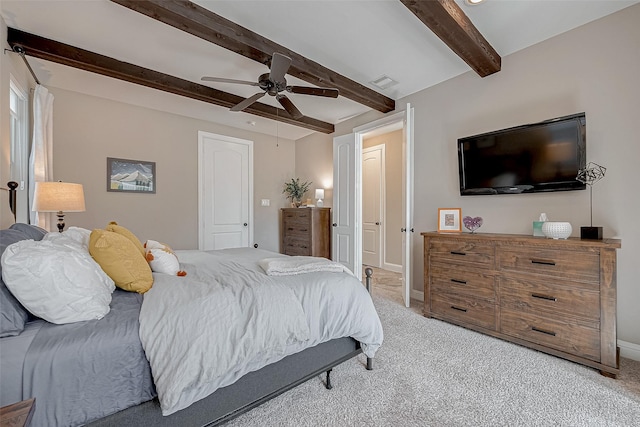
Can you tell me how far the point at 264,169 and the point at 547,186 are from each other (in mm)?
4372

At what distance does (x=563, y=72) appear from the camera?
2.39m

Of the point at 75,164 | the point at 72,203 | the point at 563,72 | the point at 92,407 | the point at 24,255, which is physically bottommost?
the point at 92,407

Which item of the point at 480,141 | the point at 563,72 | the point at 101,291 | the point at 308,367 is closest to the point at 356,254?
the point at 480,141

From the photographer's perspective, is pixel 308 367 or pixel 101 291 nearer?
pixel 101 291

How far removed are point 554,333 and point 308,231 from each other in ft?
11.0

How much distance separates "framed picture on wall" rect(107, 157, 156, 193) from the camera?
3.72 m

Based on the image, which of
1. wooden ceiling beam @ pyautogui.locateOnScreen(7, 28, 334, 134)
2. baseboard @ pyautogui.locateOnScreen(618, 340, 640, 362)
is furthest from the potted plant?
baseboard @ pyautogui.locateOnScreen(618, 340, 640, 362)

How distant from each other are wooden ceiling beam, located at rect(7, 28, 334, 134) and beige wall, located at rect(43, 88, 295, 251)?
44.1 inches

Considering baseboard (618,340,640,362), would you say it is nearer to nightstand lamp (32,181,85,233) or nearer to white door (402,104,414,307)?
white door (402,104,414,307)

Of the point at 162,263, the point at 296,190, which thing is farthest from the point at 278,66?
the point at 296,190

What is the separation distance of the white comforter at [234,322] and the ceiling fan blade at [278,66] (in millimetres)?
1679

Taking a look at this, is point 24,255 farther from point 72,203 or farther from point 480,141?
point 480,141

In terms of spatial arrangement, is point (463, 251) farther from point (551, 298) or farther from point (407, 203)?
point (407, 203)

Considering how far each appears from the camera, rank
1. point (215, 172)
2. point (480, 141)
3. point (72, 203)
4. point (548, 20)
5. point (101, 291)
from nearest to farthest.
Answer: point (101, 291)
point (548, 20)
point (72, 203)
point (480, 141)
point (215, 172)
